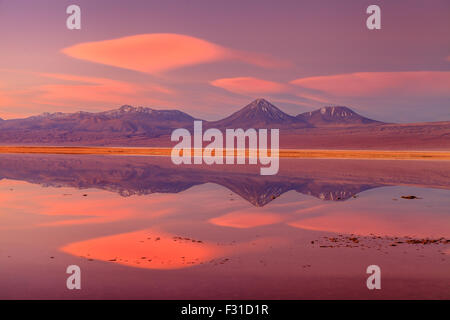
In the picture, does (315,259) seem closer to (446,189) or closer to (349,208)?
(349,208)

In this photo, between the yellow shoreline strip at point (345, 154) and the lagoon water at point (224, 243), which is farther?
the yellow shoreline strip at point (345, 154)

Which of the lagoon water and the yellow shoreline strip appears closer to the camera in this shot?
the lagoon water

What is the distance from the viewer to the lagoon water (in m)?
7.71

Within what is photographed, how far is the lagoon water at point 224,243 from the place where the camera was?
7.71 metres

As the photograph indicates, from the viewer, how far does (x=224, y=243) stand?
1091cm

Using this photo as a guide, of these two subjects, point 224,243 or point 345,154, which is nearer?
point 224,243

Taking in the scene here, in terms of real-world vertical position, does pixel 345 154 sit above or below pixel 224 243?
above

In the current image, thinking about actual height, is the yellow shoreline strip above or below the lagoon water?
above

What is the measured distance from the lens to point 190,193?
2025 centimetres

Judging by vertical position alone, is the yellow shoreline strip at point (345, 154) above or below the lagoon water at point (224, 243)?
above
